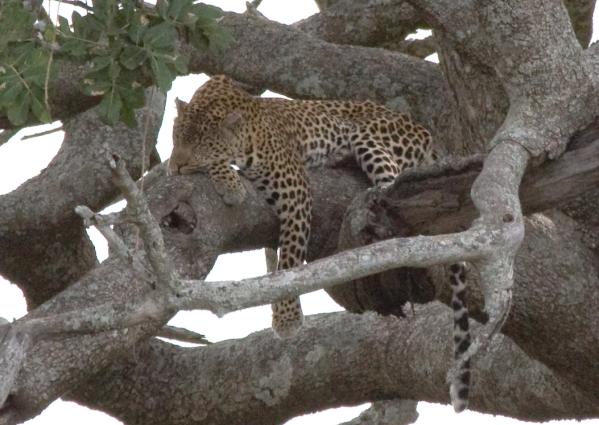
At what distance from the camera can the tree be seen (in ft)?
19.4

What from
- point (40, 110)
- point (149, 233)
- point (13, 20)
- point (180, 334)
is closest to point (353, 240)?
point (40, 110)

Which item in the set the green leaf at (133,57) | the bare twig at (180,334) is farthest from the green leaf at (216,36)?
the bare twig at (180,334)

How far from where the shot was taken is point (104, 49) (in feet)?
21.4

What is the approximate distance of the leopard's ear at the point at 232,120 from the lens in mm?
10219

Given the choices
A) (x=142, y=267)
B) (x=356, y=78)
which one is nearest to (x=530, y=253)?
(x=356, y=78)

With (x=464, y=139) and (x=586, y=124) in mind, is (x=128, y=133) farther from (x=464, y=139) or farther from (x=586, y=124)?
(x=586, y=124)

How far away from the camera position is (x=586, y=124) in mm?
7461

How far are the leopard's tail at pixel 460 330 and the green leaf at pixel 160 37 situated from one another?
72.6 inches

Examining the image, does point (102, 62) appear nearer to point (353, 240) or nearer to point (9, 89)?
point (9, 89)

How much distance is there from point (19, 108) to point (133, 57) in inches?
17.7

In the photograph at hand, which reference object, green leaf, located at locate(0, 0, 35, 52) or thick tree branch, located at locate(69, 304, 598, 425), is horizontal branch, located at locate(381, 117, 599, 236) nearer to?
thick tree branch, located at locate(69, 304, 598, 425)

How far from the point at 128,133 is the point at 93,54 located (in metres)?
2.90

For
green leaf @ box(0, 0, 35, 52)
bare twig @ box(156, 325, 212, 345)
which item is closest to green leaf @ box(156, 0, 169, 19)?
green leaf @ box(0, 0, 35, 52)

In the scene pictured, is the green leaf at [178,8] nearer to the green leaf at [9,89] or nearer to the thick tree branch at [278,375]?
the green leaf at [9,89]
